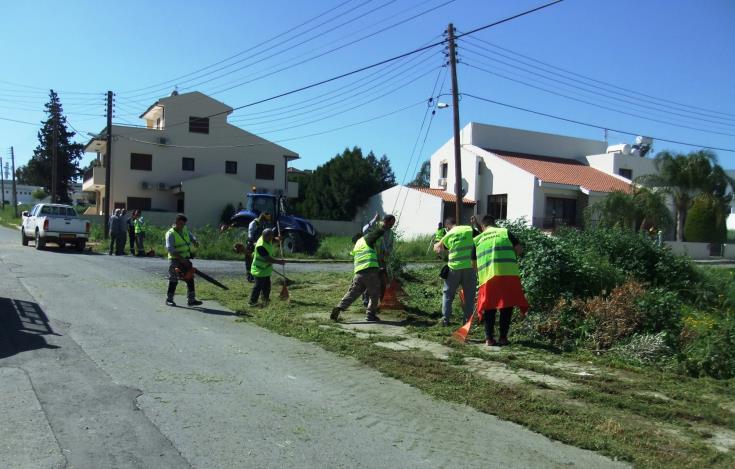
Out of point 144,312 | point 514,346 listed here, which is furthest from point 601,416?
point 144,312

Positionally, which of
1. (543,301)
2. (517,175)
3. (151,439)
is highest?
(517,175)

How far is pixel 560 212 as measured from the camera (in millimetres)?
38531

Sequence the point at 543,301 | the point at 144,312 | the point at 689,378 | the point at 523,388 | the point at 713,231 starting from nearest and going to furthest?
the point at 523,388 → the point at 689,378 → the point at 543,301 → the point at 144,312 → the point at 713,231

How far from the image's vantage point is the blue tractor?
25.2 m

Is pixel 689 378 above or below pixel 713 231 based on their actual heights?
below

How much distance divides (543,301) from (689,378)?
2.66 metres

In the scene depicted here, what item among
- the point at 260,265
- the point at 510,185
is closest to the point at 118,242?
the point at 260,265

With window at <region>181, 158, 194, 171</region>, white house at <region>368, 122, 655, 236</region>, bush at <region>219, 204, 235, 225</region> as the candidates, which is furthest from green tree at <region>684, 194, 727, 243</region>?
window at <region>181, 158, 194, 171</region>

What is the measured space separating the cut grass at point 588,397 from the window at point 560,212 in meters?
30.1

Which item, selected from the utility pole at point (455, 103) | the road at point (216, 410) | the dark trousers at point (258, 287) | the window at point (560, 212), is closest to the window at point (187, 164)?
the window at point (560, 212)

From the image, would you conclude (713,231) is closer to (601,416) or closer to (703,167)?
(703,167)

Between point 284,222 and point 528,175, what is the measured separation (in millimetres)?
17822

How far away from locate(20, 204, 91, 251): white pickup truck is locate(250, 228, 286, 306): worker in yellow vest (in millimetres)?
14933

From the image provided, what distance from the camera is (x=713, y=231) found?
123 feet
